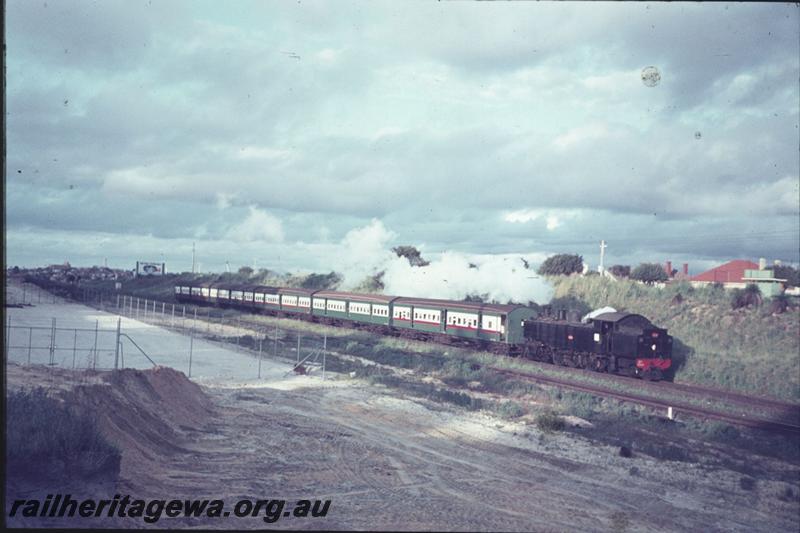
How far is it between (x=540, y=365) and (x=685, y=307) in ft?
50.9

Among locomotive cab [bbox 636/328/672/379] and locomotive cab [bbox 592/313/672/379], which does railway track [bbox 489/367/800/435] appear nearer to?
locomotive cab [bbox 636/328/672/379]

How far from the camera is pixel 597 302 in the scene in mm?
47312

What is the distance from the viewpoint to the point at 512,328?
33.4 m

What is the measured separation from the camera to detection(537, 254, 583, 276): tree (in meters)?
77.5

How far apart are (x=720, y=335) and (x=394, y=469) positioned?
2868cm

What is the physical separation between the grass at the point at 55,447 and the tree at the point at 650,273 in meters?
53.8

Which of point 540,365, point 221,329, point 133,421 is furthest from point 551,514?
point 221,329

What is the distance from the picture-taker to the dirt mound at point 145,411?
1286 cm

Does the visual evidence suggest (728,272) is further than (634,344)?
Yes

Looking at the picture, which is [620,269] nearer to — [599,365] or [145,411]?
[599,365]

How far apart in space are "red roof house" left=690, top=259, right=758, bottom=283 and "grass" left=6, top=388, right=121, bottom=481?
2472 inches

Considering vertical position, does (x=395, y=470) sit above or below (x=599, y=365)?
below

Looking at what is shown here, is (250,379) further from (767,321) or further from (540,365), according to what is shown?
(767,321)

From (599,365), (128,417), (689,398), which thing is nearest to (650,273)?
(599,365)
